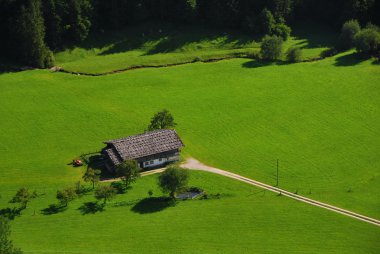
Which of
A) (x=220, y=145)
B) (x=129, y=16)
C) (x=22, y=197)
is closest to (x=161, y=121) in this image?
(x=220, y=145)

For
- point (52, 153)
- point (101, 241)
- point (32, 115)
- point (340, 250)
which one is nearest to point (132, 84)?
point (32, 115)

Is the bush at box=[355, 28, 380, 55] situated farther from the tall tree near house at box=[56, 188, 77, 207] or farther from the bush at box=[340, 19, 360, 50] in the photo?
the tall tree near house at box=[56, 188, 77, 207]

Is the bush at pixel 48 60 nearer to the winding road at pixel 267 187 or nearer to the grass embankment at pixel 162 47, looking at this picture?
the grass embankment at pixel 162 47

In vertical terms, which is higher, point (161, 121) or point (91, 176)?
point (161, 121)

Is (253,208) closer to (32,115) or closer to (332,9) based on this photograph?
(32,115)

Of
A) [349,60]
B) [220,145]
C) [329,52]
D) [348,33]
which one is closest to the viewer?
[220,145]

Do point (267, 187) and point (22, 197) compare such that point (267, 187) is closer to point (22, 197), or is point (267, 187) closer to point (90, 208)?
point (90, 208)

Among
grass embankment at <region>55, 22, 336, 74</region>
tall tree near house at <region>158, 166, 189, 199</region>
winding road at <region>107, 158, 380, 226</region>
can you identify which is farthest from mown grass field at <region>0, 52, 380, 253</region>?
grass embankment at <region>55, 22, 336, 74</region>
